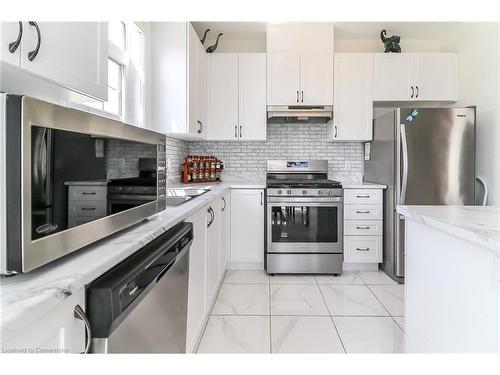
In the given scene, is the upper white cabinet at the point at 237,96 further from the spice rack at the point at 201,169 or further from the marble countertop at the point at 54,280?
the marble countertop at the point at 54,280

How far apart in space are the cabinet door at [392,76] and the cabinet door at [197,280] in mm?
2521

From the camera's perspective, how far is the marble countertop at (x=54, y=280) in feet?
1.58

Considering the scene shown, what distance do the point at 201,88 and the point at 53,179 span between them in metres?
2.69

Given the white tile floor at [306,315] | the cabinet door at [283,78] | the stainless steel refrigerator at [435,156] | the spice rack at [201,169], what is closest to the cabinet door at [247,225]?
the white tile floor at [306,315]

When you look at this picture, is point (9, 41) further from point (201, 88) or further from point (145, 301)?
point (201, 88)

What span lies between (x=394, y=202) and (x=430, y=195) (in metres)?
0.31

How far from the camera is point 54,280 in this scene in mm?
600

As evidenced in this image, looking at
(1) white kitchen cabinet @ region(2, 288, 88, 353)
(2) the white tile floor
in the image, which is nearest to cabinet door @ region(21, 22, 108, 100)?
(1) white kitchen cabinet @ region(2, 288, 88, 353)

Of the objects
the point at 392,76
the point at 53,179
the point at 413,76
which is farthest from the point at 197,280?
the point at 413,76

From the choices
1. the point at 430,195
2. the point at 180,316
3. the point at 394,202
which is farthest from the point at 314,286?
the point at 180,316

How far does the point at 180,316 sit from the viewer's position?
4.46ft

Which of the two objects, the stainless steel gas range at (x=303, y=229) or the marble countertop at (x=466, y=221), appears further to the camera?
the stainless steel gas range at (x=303, y=229)
